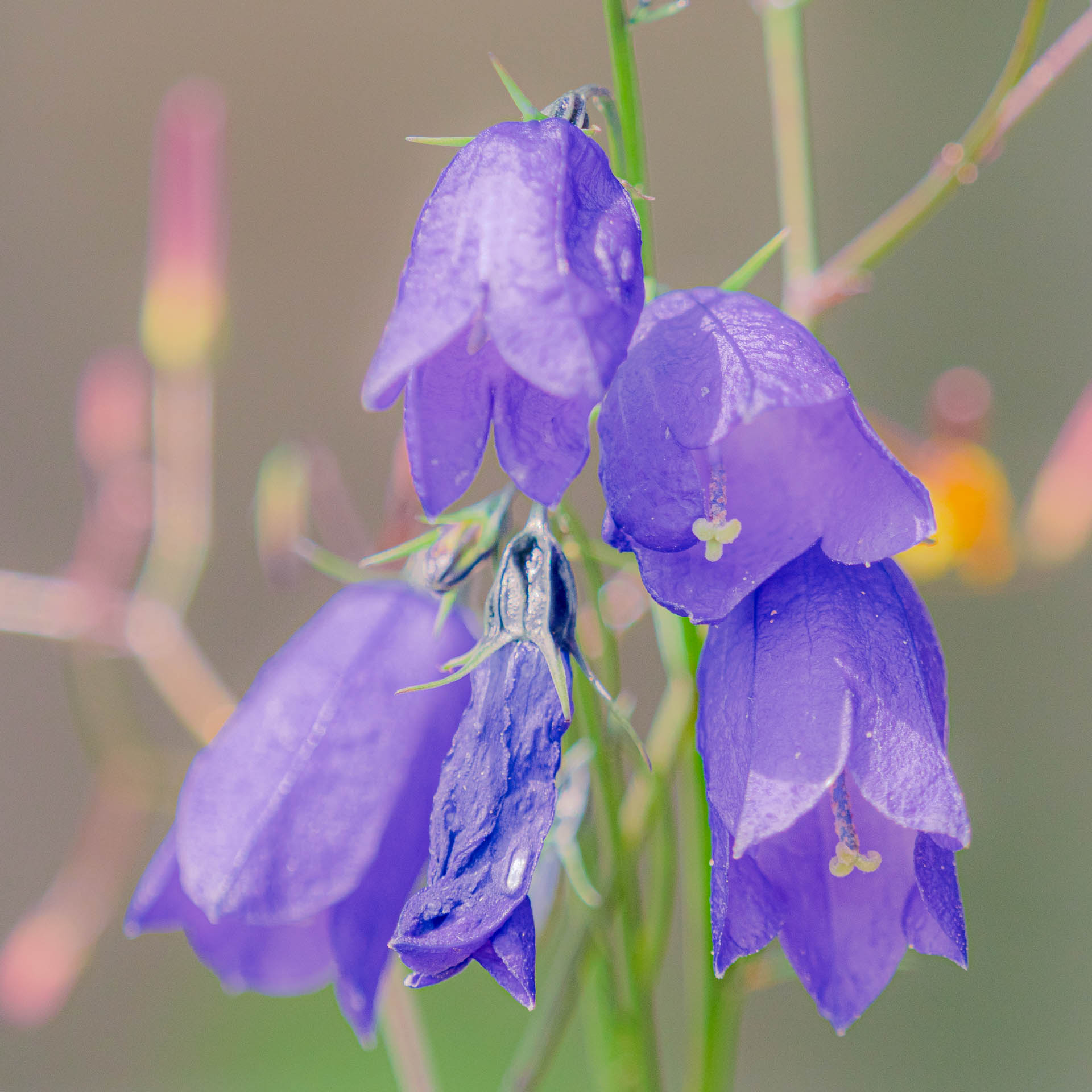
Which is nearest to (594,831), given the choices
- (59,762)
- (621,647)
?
(621,647)

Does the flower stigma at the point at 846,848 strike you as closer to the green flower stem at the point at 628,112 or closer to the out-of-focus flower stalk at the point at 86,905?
the green flower stem at the point at 628,112

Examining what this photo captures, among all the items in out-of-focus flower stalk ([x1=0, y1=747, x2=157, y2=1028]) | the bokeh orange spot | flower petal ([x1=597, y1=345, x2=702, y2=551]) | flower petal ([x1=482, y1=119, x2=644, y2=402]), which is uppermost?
flower petal ([x1=482, y1=119, x2=644, y2=402])

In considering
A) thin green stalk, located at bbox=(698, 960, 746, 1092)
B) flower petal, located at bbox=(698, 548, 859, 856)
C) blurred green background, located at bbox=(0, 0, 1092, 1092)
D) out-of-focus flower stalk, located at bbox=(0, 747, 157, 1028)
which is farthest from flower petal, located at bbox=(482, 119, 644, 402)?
blurred green background, located at bbox=(0, 0, 1092, 1092)

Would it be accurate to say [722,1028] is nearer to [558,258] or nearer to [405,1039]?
[405,1039]

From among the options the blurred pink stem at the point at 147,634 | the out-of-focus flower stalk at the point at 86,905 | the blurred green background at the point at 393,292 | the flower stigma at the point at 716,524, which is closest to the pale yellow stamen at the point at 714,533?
the flower stigma at the point at 716,524

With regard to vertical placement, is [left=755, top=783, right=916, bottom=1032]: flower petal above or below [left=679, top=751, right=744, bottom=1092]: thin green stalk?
above

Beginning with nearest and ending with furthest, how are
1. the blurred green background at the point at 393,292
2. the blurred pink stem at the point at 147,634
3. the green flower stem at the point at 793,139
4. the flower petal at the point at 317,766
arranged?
the flower petal at the point at 317,766, the green flower stem at the point at 793,139, the blurred pink stem at the point at 147,634, the blurred green background at the point at 393,292

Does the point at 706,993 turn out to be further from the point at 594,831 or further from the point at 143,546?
the point at 143,546

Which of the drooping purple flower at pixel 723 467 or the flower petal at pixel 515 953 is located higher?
the drooping purple flower at pixel 723 467

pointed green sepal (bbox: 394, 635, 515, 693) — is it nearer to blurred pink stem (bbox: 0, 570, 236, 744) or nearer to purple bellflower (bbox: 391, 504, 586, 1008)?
purple bellflower (bbox: 391, 504, 586, 1008)
